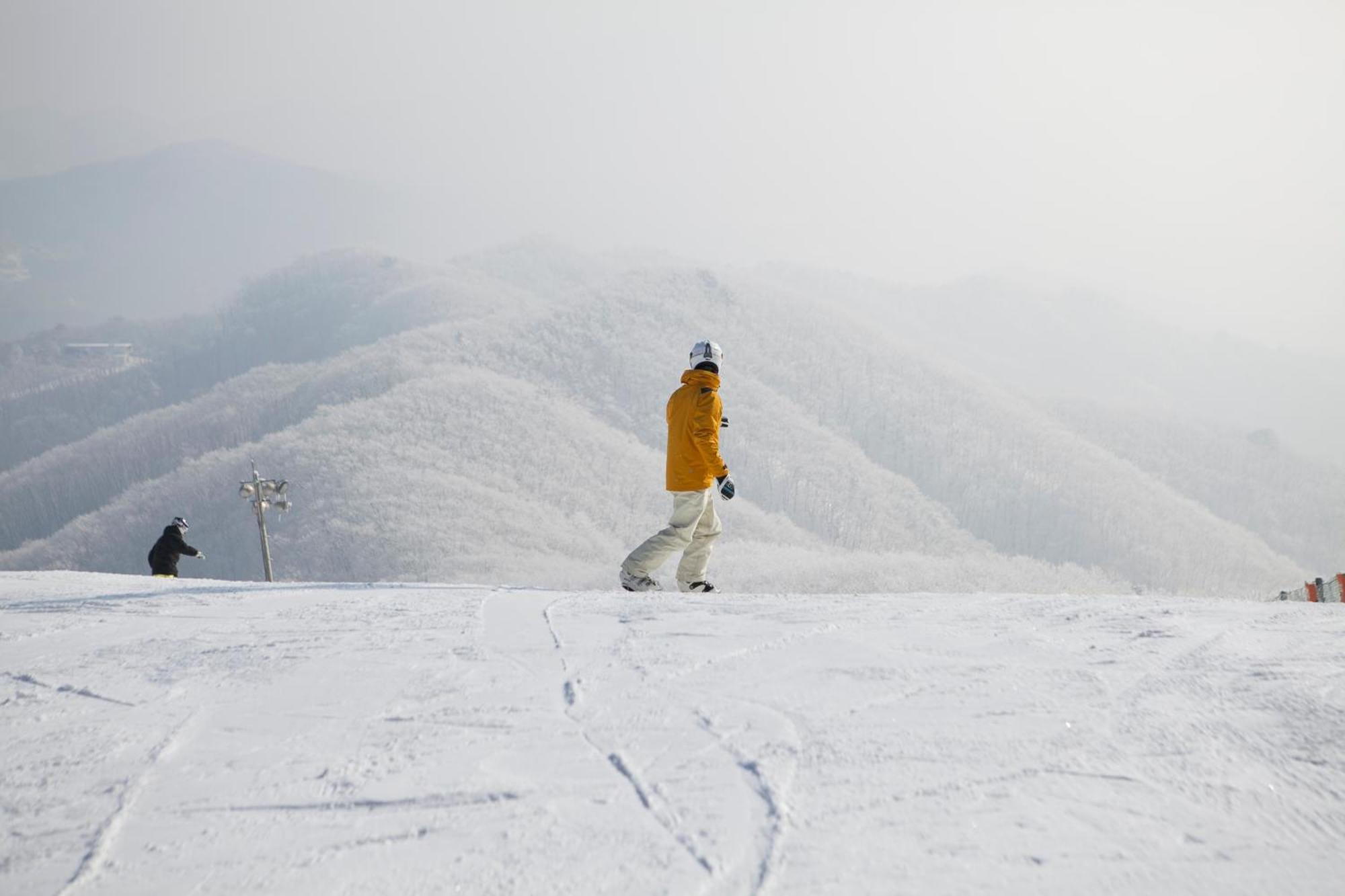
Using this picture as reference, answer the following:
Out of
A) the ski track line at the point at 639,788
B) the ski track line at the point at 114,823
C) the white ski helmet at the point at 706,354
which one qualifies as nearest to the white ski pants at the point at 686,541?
the white ski helmet at the point at 706,354

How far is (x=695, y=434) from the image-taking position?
7.84 m

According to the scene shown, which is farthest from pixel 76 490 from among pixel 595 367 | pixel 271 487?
pixel 271 487

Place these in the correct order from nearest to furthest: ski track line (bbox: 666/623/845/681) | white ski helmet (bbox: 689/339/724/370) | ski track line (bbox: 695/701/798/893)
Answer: ski track line (bbox: 695/701/798/893) < ski track line (bbox: 666/623/845/681) < white ski helmet (bbox: 689/339/724/370)

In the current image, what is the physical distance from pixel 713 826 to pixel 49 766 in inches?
108

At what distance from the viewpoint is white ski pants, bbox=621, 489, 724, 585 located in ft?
26.5

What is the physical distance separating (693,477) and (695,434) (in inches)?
16.1

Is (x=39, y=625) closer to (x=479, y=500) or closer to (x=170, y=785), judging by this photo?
(x=170, y=785)

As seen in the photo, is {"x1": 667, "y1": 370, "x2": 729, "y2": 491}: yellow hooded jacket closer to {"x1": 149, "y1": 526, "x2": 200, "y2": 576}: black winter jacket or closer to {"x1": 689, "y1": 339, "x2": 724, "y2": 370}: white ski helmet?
{"x1": 689, "y1": 339, "x2": 724, "y2": 370}: white ski helmet

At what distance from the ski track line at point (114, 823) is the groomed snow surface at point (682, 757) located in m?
0.01

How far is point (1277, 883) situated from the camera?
100 inches

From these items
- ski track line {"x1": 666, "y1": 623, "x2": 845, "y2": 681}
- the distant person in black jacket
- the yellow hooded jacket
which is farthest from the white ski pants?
the distant person in black jacket

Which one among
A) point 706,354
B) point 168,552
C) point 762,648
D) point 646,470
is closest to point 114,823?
point 762,648

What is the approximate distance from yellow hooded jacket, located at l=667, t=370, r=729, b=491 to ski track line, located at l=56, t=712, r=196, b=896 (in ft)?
15.7

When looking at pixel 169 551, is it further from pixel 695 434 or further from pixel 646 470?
pixel 646 470
